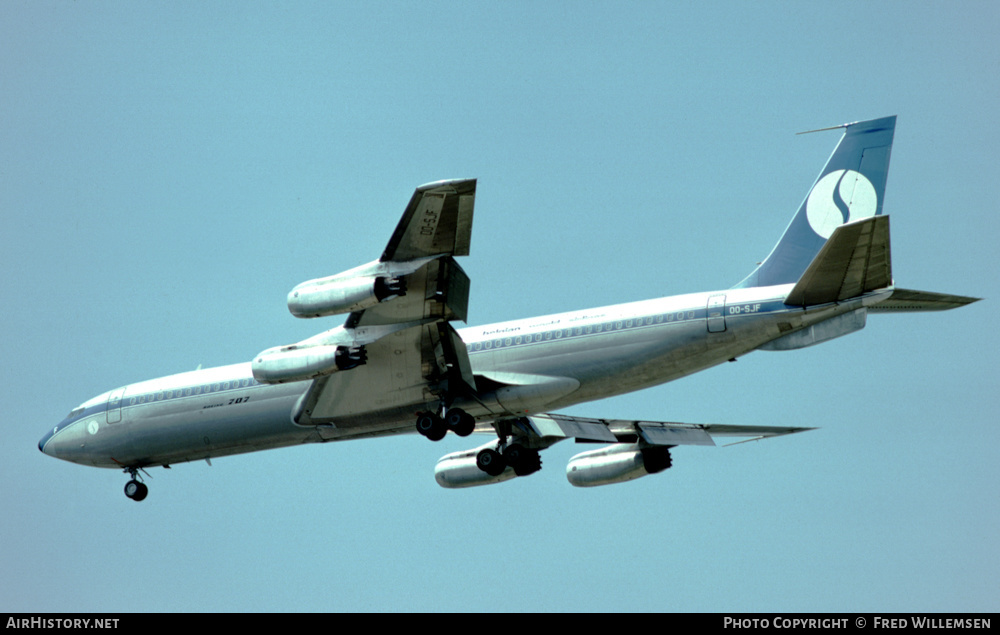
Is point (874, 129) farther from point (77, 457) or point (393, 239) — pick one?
point (77, 457)

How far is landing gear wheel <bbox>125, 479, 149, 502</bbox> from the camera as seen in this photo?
36.2 m

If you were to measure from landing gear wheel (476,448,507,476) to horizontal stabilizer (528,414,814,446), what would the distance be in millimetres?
1887

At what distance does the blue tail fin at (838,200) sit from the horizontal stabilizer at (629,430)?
6762mm

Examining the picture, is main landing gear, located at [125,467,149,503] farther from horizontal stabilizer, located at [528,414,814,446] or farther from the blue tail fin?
the blue tail fin

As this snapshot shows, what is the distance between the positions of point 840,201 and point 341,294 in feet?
42.4

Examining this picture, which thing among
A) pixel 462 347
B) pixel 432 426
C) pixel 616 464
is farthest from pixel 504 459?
pixel 462 347

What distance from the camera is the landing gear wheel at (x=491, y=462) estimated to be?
36.3 metres

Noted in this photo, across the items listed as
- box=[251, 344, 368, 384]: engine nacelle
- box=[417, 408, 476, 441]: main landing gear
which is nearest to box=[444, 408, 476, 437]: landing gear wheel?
box=[417, 408, 476, 441]: main landing gear

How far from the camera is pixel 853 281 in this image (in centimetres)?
2850

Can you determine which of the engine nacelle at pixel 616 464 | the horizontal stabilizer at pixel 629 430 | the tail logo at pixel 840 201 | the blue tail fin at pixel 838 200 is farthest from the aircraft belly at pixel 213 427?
the tail logo at pixel 840 201

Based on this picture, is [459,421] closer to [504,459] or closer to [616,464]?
[504,459]

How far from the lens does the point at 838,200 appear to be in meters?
32.9
